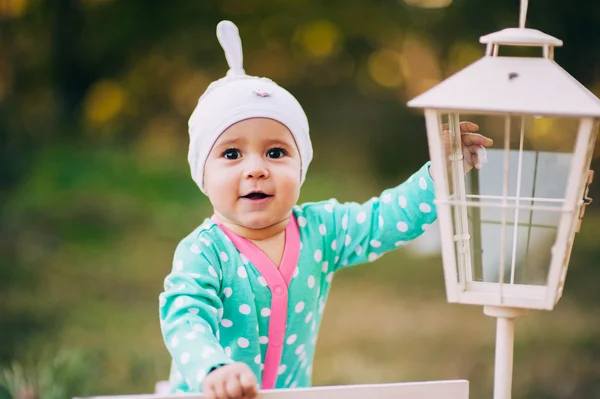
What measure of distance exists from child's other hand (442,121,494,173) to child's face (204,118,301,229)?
34 centimetres

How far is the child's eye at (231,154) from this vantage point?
1680mm

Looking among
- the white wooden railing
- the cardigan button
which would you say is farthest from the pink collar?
the white wooden railing

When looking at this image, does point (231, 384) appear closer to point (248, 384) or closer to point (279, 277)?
point (248, 384)

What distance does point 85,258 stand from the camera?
13.6ft

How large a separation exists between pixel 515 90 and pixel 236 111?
560 mm

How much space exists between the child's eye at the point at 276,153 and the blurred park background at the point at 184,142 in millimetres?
2019

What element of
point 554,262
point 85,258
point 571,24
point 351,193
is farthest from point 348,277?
point 554,262

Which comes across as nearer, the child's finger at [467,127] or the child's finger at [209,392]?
the child's finger at [209,392]

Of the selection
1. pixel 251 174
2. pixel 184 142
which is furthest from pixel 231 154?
pixel 184 142

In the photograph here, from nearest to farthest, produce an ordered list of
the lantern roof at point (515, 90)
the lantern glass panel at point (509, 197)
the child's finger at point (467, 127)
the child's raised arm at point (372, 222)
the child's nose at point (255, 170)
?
the lantern roof at point (515, 90) < the lantern glass panel at point (509, 197) < the child's finger at point (467, 127) < the child's nose at point (255, 170) < the child's raised arm at point (372, 222)

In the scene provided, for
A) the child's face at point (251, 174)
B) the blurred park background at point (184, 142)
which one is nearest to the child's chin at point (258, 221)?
the child's face at point (251, 174)

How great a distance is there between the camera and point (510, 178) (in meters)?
1.48

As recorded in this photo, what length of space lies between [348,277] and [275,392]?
277 centimetres

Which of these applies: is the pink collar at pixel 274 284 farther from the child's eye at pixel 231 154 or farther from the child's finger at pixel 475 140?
the child's finger at pixel 475 140
